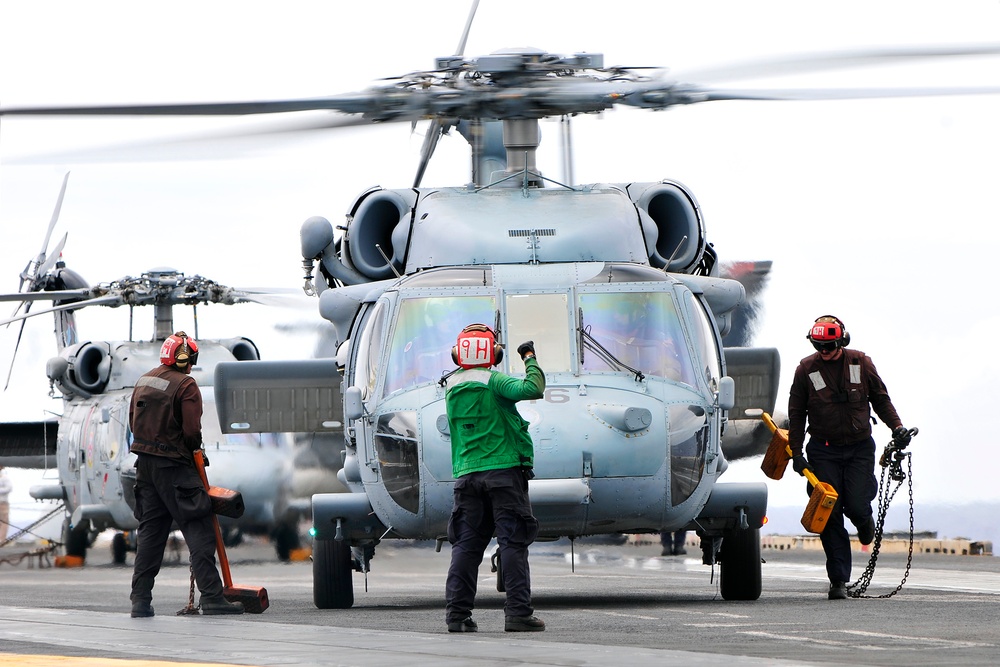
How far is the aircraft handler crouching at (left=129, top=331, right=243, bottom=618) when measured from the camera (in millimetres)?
11789

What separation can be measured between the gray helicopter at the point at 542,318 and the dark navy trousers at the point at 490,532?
66.0 inches

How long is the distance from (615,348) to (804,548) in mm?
18215

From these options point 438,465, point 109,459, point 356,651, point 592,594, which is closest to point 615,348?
point 438,465

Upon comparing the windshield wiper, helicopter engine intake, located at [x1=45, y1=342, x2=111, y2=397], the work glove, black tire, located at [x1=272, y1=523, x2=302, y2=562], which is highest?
helicopter engine intake, located at [x1=45, y1=342, x2=111, y2=397]

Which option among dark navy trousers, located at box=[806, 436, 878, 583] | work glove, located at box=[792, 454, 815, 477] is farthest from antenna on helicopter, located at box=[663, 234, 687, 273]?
dark navy trousers, located at box=[806, 436, 878, 583]

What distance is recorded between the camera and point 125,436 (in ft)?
89.8

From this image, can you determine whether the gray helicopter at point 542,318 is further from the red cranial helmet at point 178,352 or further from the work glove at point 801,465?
the red cranial helmet at point 178,352

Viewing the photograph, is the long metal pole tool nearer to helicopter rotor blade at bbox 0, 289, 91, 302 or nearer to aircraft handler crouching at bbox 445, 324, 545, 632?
aircraft handler crouching at bbox 445, 324, 545, 632

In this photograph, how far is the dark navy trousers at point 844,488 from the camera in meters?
12.7

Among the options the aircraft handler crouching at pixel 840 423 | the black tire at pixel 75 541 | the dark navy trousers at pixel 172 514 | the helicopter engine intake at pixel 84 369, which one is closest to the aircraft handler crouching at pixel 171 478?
the dark navy trousers at pixel 172 514

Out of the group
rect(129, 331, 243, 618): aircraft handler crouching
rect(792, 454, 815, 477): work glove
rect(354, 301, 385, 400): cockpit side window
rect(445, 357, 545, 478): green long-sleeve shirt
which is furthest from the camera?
rect(792, 454, 815, 477): work glove

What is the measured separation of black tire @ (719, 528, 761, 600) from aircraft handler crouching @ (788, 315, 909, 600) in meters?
0.83

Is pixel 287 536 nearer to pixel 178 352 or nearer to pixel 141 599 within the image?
pixel 178 352

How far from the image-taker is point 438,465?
11.8 metres
